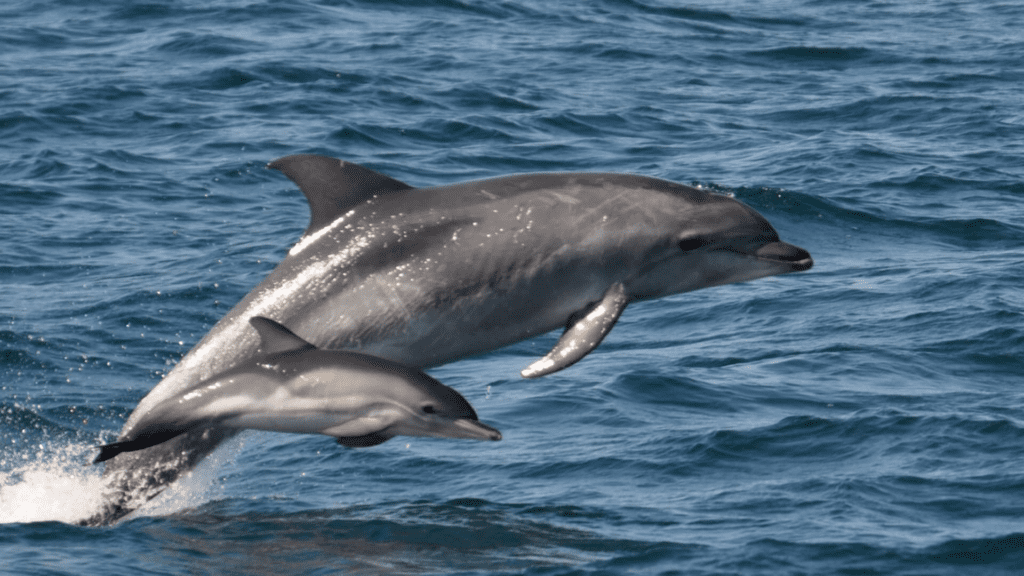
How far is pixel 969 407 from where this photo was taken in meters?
12.1

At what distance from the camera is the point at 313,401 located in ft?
25.1

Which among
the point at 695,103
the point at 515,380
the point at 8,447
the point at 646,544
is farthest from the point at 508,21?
the point at 646,544

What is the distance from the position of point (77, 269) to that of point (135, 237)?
1.20 meters

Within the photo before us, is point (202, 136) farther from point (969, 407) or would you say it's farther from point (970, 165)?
point (969, 407)

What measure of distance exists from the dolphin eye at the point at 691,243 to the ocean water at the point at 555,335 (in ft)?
6.64

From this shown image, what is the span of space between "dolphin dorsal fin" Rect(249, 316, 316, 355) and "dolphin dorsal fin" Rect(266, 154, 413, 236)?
0.81 metres

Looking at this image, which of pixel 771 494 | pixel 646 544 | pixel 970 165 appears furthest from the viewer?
pixel 970 165

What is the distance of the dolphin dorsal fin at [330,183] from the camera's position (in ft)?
27.3

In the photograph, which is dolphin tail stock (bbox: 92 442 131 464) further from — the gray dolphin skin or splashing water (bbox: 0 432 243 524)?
splashing water (bbox: 0 432 243 524)

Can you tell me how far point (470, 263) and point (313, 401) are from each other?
120 cm

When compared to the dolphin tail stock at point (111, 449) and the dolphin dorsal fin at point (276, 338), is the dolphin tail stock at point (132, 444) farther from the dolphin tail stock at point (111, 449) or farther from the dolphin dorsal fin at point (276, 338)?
Result: the dolphin dorsal fin at point (276, 338)

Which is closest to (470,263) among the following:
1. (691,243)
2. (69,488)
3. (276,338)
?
(276,338)

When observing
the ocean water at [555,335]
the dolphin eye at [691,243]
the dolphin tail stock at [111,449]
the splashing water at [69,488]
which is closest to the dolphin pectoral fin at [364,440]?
the dolphin tail stock at [111,449]

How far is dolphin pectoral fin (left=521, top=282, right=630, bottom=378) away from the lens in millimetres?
7938
